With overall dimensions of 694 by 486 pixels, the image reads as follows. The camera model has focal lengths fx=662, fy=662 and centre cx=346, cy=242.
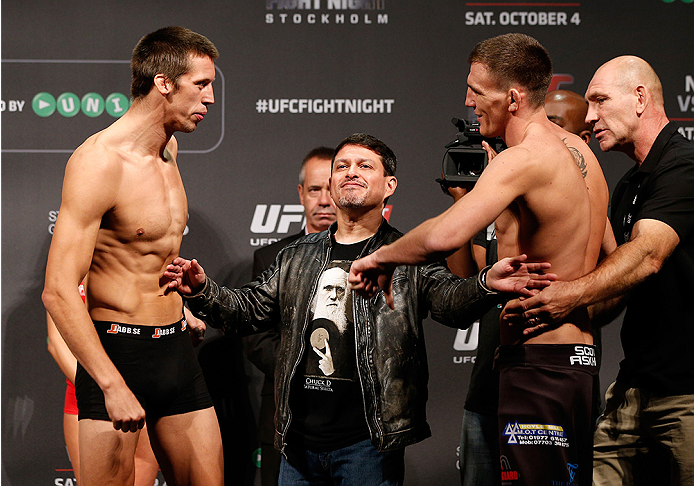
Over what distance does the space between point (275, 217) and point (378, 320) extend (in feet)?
5.41

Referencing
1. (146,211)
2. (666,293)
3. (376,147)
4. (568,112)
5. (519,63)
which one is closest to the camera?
(519,63)

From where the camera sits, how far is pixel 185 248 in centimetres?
385

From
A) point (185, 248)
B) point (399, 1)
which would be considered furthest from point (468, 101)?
point (185, 248)

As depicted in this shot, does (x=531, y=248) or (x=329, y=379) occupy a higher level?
(x=531, y=248)

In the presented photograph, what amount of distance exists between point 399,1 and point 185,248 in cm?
191

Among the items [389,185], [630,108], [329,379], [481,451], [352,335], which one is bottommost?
[481,451]

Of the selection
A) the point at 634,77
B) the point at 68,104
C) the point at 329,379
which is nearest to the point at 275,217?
the point at 68,104

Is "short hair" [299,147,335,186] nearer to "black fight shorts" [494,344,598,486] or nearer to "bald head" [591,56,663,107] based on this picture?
"bald head" [591,56,663,107]

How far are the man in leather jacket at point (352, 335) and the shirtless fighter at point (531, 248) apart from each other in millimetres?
162

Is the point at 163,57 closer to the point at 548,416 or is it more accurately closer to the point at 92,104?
the point at 92,104

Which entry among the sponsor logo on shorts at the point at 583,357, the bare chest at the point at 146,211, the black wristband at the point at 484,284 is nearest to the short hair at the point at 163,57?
the bare chest at the point at 146,211

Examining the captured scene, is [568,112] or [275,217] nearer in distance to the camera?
[568,112]

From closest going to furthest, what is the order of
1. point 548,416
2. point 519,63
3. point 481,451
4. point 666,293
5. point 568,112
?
1. point 548,416
2. point 519,63
3. point 666,293
4. point 481,451
5. point 568,112

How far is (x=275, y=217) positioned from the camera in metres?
3.85
